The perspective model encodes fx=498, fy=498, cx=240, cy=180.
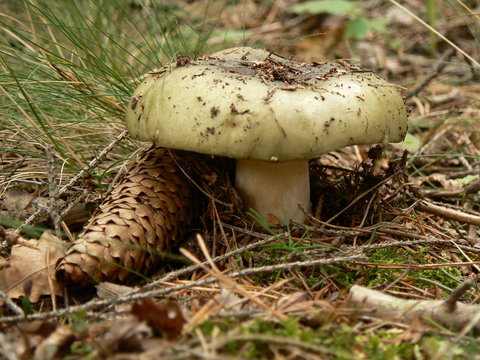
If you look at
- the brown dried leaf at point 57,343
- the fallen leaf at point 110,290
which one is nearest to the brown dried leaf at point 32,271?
the fallen leaf at point 110,290

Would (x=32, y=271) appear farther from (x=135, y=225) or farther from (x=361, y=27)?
(x=361, y=27)

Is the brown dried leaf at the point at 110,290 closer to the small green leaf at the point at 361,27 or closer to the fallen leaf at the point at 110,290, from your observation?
the fallen leaf at the point at 110,290

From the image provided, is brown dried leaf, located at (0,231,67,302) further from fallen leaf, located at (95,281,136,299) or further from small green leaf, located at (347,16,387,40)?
small green leaf, located at (347,16,387,40)

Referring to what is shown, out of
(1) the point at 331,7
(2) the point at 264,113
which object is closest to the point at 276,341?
(2) the point at 264,113

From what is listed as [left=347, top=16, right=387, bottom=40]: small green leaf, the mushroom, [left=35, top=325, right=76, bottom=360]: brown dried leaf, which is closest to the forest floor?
[left=35, top=325, right=76, bottom=360]: brown dried leaf

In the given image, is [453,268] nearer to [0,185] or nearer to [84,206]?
[84,206]

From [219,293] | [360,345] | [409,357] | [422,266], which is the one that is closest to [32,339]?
[219,293]

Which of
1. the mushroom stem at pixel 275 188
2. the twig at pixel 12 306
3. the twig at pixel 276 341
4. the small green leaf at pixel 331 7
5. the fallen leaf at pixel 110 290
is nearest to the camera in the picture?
the twig at pixel 276 341
